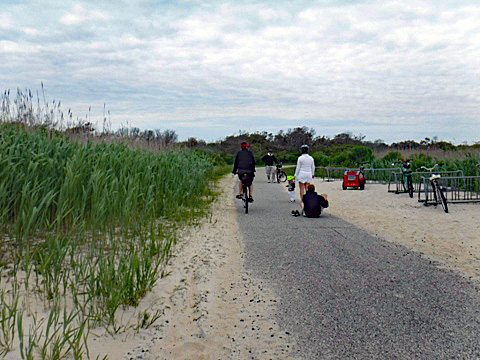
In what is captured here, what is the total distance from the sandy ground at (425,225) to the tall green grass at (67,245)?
13.5 ft

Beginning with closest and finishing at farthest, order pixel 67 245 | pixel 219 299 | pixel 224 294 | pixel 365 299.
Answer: pixel 67 245, pixel 365 299, pixel 219 299, pixel 224 294

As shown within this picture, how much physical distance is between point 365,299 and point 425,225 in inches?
245

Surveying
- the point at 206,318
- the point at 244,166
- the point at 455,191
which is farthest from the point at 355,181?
the point at 206,318

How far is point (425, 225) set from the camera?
10500 mm

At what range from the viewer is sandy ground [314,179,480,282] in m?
7.18

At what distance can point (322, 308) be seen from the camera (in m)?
4.66

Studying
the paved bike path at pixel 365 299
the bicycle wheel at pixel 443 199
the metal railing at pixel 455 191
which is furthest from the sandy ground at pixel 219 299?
the metal railing at pixel 455 191

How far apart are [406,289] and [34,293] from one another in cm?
396

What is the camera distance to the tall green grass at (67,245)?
3826mm

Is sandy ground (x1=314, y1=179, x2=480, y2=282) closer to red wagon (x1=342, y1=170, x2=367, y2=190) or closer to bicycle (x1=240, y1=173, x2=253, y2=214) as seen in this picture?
bicycle (x1=240, y1=173, x2=253, y2=214)

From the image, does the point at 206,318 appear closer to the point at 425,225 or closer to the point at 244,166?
the point at 425,225

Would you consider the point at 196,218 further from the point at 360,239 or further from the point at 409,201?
the point at 409,201

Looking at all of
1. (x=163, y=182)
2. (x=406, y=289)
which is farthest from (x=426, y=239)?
(x=163, y=182)

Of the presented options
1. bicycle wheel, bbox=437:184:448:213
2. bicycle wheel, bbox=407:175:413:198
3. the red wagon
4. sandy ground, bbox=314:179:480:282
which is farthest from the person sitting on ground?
the red wagon
